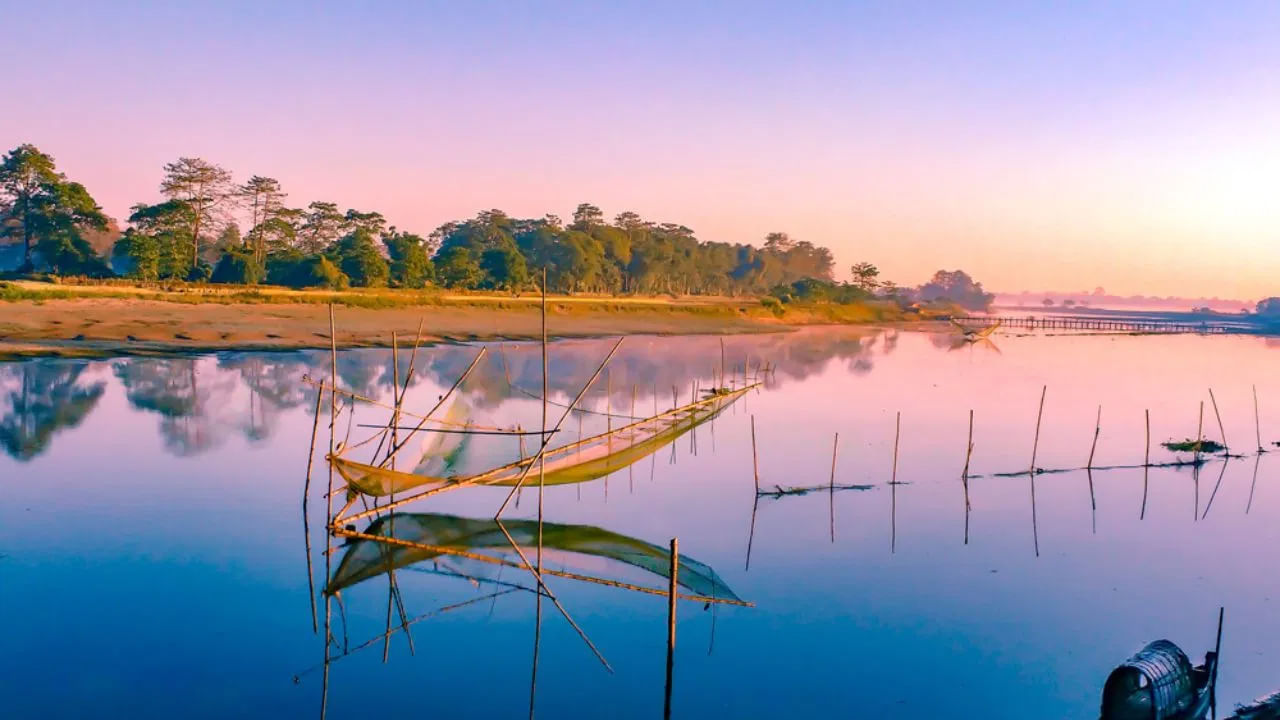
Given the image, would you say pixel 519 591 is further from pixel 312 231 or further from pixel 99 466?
pixel 312 231

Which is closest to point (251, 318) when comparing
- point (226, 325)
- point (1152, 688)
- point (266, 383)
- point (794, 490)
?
Answer: point (226, 325)

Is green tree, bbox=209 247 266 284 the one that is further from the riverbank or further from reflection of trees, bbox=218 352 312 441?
reflection of trees, bbox=218 352 312 441

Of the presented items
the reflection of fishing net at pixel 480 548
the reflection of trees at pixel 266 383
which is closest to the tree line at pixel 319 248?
the reflection of trees at pixel 266 383

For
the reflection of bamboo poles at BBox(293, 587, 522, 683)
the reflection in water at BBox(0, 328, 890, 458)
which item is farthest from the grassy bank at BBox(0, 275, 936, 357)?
the reflection of bamboo poles at BBox(293, 587, 522, 683)

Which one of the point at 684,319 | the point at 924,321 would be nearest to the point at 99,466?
the point at 684,319

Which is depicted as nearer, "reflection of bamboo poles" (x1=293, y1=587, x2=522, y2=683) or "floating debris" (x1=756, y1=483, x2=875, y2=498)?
"reflection of bamboo poles" (x1=293, y1=587, x2=522, y2=683)

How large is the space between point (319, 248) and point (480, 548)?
133ft

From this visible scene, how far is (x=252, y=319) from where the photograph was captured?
2555 cm

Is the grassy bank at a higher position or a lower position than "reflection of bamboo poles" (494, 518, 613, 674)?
higher

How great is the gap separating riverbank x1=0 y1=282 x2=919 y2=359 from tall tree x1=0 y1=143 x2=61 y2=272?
629cm

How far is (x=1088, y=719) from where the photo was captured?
5371 mm

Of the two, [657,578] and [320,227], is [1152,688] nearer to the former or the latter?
[657,578]

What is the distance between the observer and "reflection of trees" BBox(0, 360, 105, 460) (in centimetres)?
1162

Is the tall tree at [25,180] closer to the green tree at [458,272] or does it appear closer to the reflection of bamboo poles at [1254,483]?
the green tree at [458,272]
